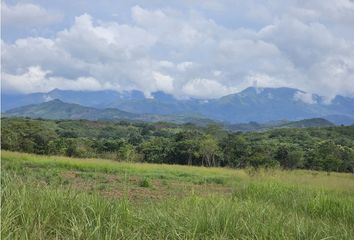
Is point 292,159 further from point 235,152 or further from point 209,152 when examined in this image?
point 209,152

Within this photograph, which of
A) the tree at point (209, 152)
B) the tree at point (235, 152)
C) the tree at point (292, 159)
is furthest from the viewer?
the tree at point (209, 152)

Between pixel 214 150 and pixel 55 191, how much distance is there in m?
41.0

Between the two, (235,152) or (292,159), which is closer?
(292,159)

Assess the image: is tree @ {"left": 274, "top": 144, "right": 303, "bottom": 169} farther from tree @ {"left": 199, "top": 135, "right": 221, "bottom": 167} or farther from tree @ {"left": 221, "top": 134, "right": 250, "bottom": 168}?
tree @ {"left": 199, "top": 135, "right": 221, "bottom": 167}

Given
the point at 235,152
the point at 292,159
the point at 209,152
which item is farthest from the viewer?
the point at 235,152

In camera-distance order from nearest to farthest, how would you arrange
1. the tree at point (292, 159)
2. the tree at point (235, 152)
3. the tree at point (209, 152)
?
the tree at point (292, 159), the tree at point (235, 152), the tree at point (209, 152)

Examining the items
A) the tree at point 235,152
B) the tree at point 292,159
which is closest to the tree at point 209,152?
the tree at point 235,152

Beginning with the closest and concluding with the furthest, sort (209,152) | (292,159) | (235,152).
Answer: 1. (292,159)
2. (209,152)
3. (235,152)

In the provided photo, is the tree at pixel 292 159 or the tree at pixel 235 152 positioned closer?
the tree at pixel 292 159

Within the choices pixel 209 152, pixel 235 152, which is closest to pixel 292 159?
pixel 235 152

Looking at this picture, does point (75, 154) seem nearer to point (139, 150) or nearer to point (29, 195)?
point (139, 150)

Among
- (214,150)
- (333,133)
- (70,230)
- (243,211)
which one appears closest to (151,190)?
(243,211)

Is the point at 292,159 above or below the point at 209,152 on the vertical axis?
below

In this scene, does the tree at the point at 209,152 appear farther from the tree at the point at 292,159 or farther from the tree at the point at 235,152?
the tree at the point at 292,159
